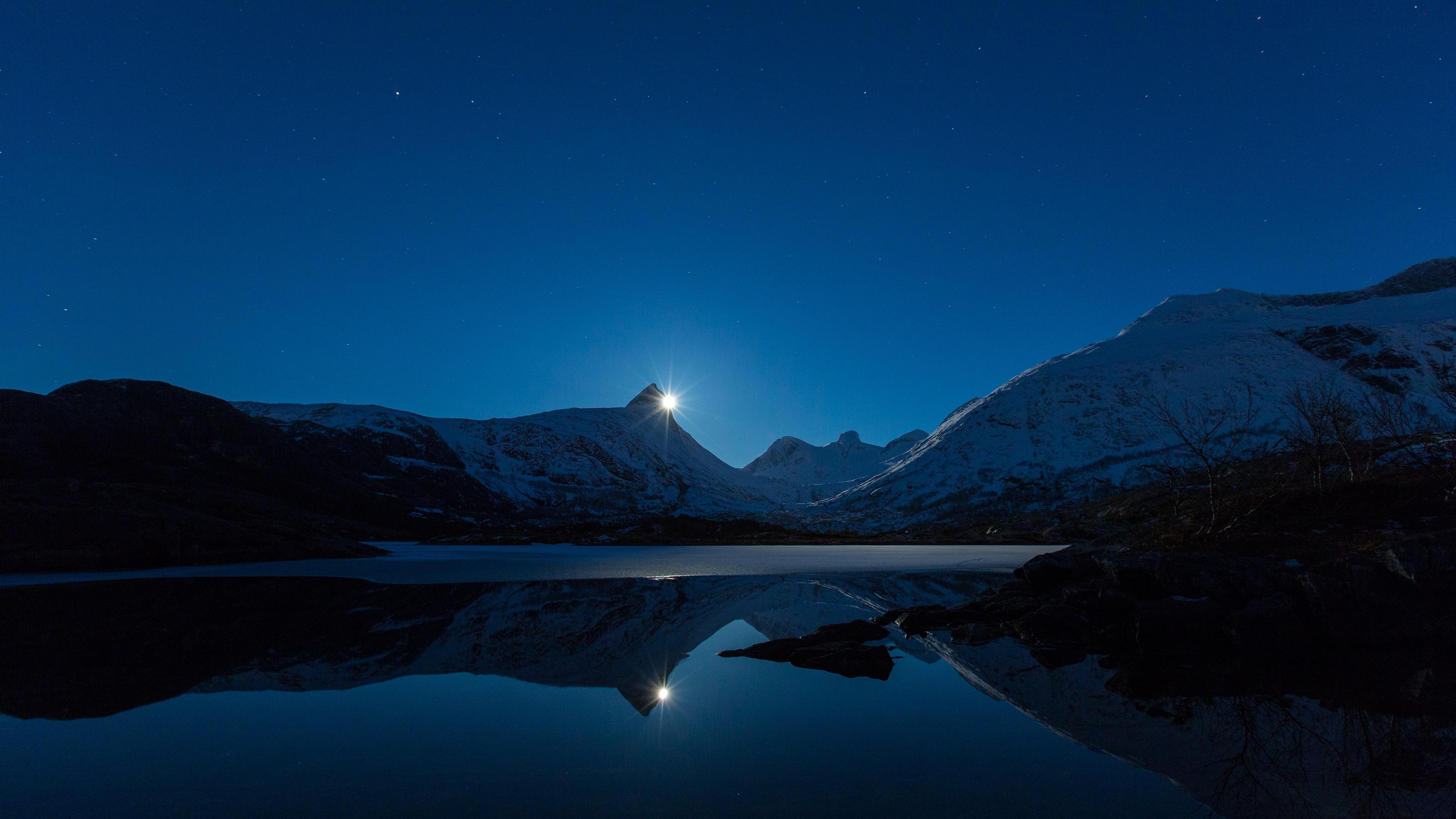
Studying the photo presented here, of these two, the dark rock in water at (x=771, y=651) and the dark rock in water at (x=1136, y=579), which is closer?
the dark rock in water at (x=771, y=651)

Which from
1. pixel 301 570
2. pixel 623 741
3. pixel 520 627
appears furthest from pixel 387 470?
pixel 623 741

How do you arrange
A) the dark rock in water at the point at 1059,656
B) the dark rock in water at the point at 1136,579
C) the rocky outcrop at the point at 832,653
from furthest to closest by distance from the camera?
the dark rock in water at the point at 1136,579
the dark rock in water at the point at 1059,656
the rocky outcrop at the point at 832,653

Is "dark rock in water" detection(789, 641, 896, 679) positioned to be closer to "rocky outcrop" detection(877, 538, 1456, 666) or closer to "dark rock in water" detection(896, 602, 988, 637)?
"dark rock in water" detection(896, 602, 988, 637)

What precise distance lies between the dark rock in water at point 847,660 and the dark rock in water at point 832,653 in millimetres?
10

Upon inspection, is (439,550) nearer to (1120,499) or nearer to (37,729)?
(37,729)

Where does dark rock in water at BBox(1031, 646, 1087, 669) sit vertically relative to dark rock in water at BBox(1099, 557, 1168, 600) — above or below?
below

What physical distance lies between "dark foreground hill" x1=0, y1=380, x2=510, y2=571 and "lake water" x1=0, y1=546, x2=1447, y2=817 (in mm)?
22468

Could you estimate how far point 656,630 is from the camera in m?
19.9

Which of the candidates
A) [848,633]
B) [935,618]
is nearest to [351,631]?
[848,633]

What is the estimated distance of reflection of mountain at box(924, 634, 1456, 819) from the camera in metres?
7.73

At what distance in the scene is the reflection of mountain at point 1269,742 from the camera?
25.3ft

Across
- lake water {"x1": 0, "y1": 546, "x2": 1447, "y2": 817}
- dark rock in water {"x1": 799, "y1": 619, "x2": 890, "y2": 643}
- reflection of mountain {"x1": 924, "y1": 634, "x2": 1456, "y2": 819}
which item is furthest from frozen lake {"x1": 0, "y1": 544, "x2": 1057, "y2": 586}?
reflection of mountain {"x1": 924, "y1": 634, "x2": 1456, "y2": 819}

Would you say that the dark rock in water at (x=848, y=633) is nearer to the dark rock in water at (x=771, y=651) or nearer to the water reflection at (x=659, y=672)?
the water reflection at (x=659, y=672)

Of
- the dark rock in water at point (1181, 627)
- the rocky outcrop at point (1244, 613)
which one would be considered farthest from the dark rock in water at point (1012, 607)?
the dark rock in water at point (1181, 627)
